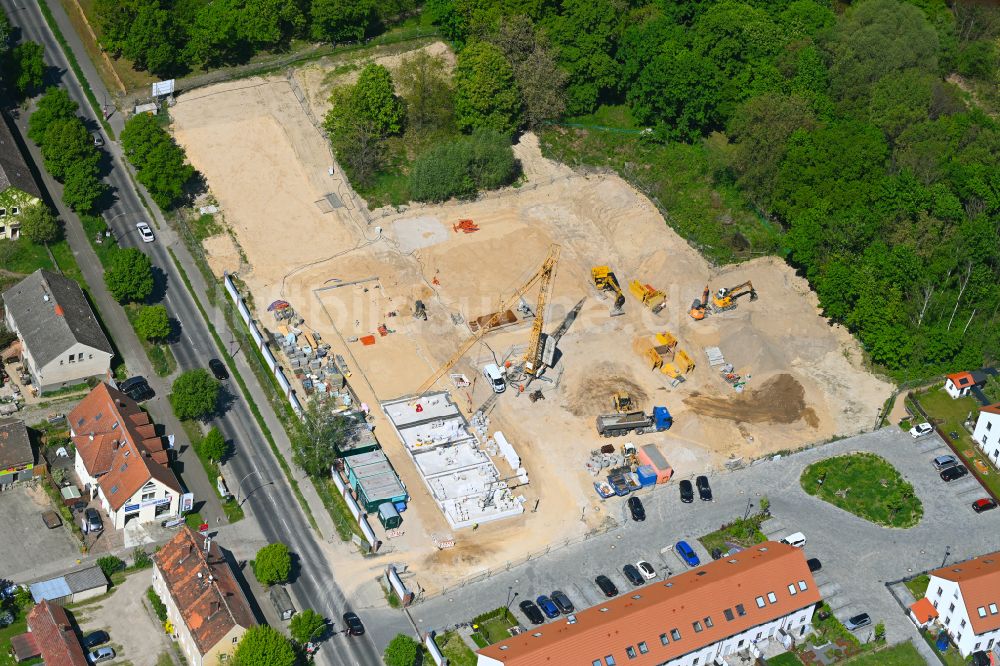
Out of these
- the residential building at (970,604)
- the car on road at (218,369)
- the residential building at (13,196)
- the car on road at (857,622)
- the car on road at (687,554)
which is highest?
the residential building at (13,196)

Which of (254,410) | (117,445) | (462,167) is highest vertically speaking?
(462,167)

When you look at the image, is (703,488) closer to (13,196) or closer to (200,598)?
(200,598)

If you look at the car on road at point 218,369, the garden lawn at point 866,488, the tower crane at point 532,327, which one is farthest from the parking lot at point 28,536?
the garden lawn at point 866,488

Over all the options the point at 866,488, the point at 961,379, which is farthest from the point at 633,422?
the point at 961,379

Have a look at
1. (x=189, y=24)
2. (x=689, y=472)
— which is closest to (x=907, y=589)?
(x=689, y=472)

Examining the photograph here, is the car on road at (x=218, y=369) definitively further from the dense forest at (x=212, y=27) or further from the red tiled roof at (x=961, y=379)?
the red tiled roof at (x=961, y=379)
